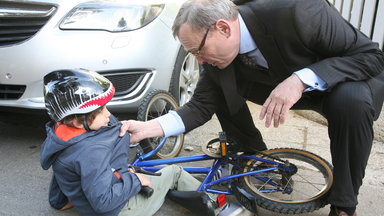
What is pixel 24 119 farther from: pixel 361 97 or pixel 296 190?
pixel 361 97

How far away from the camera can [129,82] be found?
314 cm

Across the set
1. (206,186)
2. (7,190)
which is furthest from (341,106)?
(7,190)

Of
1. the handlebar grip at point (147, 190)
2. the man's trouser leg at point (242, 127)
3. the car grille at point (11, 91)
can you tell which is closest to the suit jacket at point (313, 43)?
the man's trouser leg at point (242, 127)

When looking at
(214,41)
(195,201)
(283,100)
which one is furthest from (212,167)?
(214,41)

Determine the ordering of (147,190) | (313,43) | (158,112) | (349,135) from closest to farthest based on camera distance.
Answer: (349,135) → (313,43) → (147,190) → (158,112)

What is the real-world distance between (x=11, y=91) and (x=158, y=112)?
3.81 feet

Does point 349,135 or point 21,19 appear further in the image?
point 21,19

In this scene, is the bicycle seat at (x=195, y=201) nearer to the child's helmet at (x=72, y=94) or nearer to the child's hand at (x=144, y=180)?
the child's hand at (x=144, y=180)

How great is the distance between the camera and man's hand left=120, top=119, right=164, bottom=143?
2.47 m

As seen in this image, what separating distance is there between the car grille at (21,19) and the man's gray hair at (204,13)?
1.36 m

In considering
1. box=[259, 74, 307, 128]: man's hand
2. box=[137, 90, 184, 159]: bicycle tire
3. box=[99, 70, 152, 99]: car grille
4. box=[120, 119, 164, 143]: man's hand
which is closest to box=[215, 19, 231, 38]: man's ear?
box=[259, 74, 307, 128]: man's hand

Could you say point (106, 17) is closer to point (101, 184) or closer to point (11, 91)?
point (11, 91)

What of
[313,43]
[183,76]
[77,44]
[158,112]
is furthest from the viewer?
[183,76]

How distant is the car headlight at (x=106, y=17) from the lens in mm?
2992
